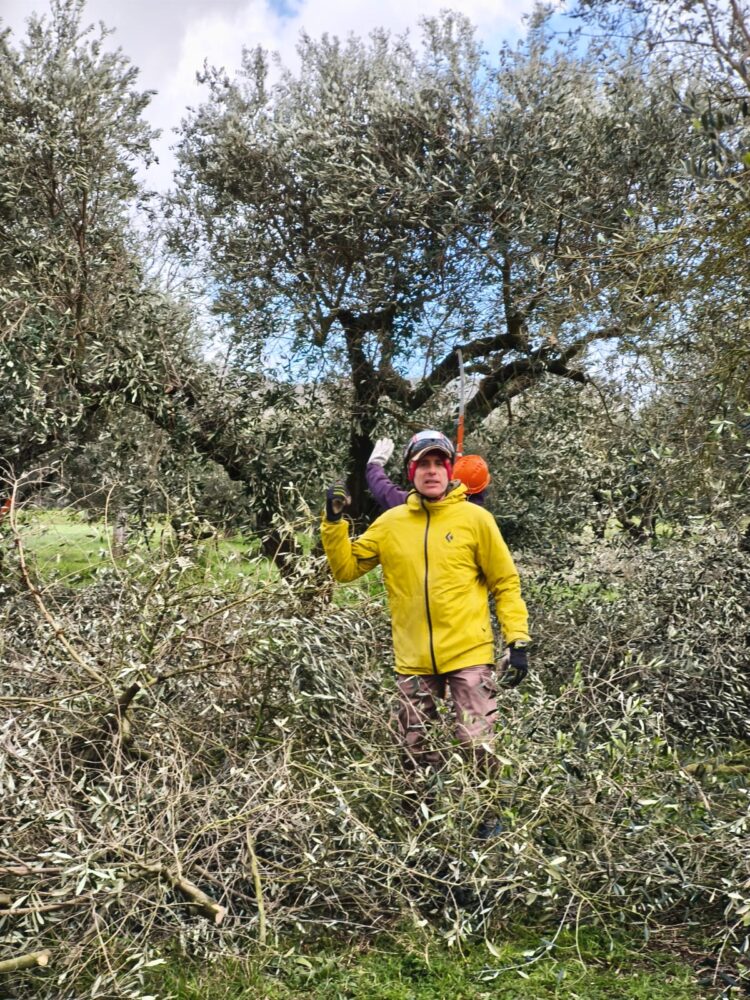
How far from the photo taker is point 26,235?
8.17 m

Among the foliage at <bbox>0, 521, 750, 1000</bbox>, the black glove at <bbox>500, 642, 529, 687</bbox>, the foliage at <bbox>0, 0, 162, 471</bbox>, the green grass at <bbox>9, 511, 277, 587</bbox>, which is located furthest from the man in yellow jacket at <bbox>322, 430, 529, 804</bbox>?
the foliage at <bbox>0, 0, 162, 471</bbox>

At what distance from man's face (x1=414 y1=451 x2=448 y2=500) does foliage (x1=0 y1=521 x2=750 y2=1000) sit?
0.84 metres

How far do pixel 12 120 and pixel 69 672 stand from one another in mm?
5259

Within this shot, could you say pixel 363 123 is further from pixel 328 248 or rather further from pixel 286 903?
pixel 286 903

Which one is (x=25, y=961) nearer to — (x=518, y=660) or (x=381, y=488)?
(x=518, y=660)

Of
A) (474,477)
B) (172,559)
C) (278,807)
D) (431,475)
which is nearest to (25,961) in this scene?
(278,807)

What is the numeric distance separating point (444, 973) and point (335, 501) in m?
2.17

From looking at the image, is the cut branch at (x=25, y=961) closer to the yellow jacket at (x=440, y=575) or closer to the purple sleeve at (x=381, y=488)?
the yellow jacket at (x=440, y=575)

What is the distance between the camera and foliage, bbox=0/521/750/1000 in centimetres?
380

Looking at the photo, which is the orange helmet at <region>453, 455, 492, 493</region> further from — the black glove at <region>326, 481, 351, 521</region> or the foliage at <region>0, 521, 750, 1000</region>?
the black glove at <region>326, 481, 351, 521</region>

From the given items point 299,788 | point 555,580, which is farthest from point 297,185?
point 299,788

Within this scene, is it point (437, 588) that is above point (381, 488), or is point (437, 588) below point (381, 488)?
below

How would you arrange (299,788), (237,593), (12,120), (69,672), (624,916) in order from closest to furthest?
1. (624,916)
2. (299,788)
3. (69,672)
4. (237,593)
5. (12,120)

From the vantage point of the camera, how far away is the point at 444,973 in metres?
3.84
